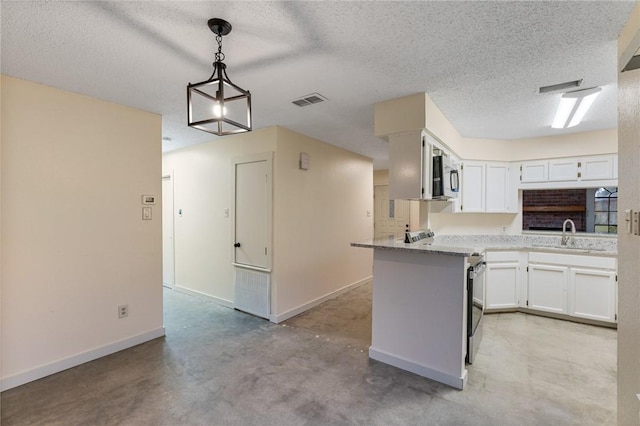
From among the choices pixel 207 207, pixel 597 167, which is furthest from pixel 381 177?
pixel 207 207

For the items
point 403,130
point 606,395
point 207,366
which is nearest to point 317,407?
point 207,366

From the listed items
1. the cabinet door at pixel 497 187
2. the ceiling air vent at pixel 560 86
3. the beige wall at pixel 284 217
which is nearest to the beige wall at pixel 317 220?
the beige wall at pixel 284 217

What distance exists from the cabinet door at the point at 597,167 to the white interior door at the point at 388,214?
133 inches

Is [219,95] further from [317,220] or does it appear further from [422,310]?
[317,220]

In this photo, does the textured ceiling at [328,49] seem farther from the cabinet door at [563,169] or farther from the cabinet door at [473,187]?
the cabinet door at [473,187]

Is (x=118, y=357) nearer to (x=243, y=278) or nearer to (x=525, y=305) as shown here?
(x=243, y=278)

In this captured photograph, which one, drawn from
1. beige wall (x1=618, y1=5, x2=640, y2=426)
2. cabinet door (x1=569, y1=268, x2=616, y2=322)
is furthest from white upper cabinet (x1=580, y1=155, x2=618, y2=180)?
beige wall (x1=618, y1=5, x2=640, y2=426)

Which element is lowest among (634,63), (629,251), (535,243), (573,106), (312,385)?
(312,385)

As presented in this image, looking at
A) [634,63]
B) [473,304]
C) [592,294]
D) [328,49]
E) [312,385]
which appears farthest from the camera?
[592,294]

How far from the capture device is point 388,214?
7.34 metres

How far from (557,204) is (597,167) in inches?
81.5

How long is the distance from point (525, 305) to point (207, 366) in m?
3.90

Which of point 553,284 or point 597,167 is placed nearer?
point 553,284

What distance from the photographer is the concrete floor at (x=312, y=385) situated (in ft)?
6.51
